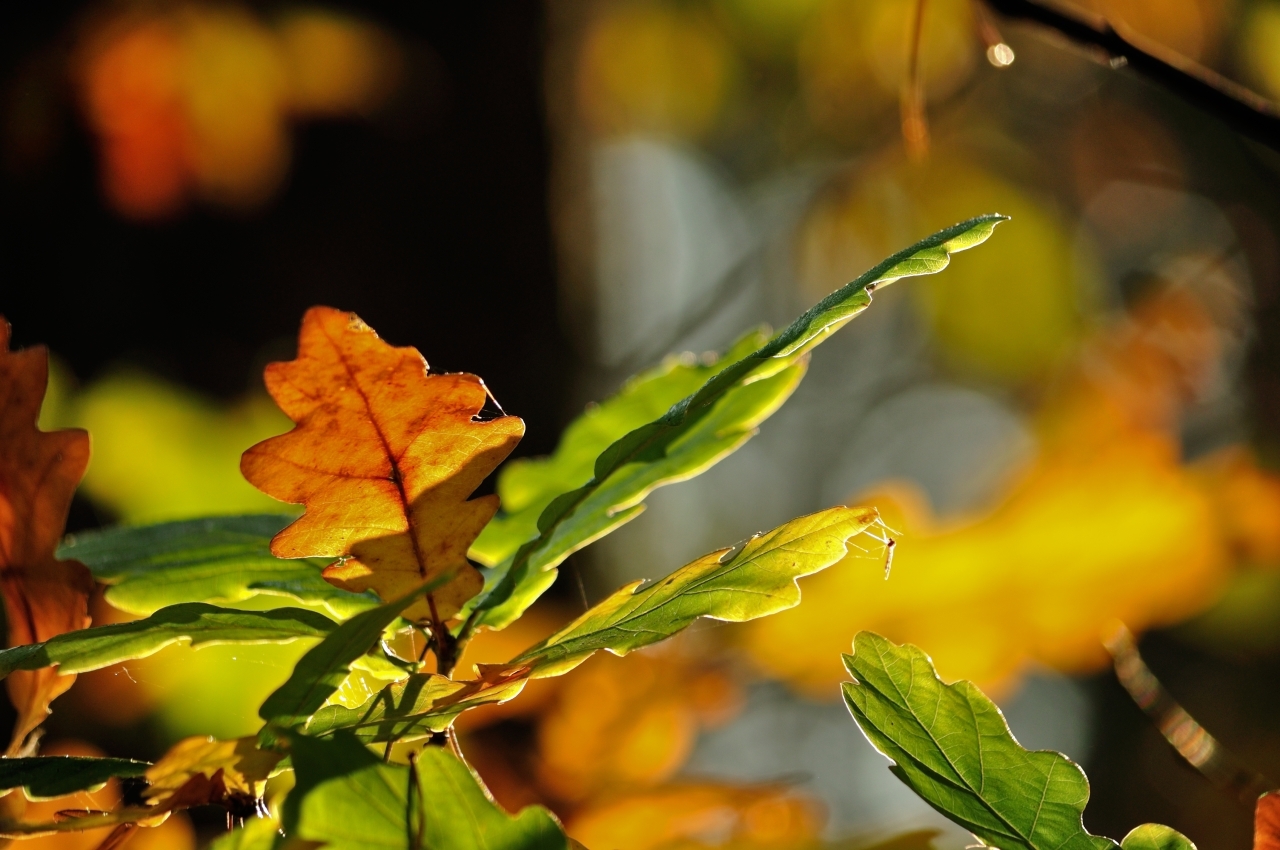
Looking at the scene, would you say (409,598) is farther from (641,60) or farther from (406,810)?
(641,60)

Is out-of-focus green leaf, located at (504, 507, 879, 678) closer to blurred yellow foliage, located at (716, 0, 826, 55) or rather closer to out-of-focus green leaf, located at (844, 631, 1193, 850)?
out-of-focus green leaf, located at (844, 631, 1193, 850)

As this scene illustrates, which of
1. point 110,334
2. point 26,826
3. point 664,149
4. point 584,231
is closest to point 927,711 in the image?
point 26,826

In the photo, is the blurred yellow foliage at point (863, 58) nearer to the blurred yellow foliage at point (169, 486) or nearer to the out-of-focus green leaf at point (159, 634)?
the blurred yellow foliage at point (169, 486)

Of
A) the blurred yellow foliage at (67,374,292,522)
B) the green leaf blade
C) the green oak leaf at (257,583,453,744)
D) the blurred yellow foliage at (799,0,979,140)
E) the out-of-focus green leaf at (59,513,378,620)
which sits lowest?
the blurred yellow foliage at (799,0,979,140)

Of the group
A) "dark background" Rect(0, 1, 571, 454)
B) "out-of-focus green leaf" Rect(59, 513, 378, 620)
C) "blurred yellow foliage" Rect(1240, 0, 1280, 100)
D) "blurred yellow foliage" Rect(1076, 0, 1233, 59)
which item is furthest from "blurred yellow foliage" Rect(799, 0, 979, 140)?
"out-of-focus green leaf" Rect(59, 513, 378, 620)

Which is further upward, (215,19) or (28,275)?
(215,19)

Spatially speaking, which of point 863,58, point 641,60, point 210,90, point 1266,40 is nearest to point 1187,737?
point 210,90

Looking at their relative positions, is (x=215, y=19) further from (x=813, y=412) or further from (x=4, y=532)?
(x=813, y=412)
